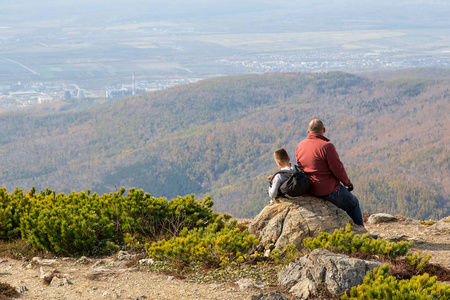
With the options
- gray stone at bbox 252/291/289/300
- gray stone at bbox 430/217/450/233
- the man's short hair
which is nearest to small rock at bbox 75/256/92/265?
gray stone at bbox 252/291/289/300

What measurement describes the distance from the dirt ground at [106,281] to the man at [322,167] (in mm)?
2089

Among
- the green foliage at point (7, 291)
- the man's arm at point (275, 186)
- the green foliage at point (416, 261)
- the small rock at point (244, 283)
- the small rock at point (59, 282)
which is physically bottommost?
the small rock at point (59, 282)

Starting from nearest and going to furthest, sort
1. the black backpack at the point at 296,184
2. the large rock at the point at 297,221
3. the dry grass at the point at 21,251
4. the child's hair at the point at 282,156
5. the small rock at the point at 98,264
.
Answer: the large rock at the point at 297,221
the black backpack at the point at 296,184
the small rock at the point at 98,264
the child's hair at the point at 282,156
the dry grass at the point at 21,251

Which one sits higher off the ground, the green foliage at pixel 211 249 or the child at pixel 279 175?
the child at pixel 279 175

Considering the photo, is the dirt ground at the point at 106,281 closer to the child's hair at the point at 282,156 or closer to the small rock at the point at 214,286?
the small rock at the point at 214,286

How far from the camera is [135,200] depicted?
34.6ft

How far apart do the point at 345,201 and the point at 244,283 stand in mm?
3032

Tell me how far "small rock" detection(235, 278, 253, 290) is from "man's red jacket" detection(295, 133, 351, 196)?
2.48 m

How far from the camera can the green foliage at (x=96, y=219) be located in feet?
32.0

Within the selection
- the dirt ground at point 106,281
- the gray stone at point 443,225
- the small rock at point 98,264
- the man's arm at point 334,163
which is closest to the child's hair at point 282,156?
the man's arm at point 334,163

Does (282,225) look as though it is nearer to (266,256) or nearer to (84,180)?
(266,256)

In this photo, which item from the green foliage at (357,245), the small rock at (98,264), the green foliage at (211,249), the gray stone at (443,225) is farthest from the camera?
the gray stone at (443,225)

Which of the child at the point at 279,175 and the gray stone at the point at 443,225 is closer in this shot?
the child at the point at 279,175

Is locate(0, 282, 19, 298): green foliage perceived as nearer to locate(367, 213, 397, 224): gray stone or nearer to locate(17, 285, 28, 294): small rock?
locate(17, 285, 28, 294): small rock
